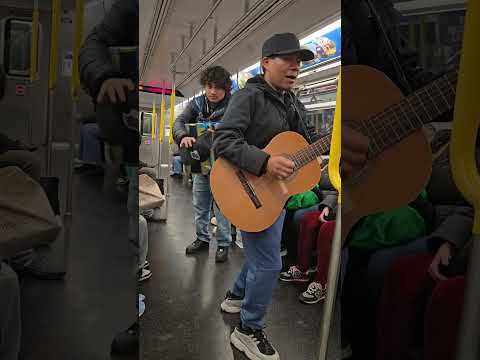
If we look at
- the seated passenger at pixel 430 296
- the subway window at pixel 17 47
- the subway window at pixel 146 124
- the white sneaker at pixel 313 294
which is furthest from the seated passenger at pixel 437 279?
the subway window at pixel 17 47

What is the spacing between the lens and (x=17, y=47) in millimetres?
507

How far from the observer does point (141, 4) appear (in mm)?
627

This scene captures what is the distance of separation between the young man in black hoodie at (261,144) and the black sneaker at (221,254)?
0.16 ft

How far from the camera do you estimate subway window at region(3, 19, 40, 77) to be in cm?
50

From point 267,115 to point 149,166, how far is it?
275 millimetres

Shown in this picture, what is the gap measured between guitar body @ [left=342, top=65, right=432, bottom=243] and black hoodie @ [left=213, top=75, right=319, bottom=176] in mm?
202

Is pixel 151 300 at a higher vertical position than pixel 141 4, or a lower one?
lower

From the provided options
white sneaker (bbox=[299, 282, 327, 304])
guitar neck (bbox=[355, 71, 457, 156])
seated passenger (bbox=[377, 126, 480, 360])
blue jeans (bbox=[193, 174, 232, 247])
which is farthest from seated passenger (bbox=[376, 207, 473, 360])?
blue jeans (bbox=[193, 174, 232, 247])

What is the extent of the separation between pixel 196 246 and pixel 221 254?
6 cm

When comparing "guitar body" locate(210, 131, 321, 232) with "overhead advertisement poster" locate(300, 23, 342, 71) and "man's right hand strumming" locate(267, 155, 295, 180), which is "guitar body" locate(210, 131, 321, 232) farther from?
"overhead advertisement poster" locate(300, 23, 342, 71)

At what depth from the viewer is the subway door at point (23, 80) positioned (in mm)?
501

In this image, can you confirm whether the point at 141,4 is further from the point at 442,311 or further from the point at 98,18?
the point at 442,311

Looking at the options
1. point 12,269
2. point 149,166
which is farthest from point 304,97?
point 12,269

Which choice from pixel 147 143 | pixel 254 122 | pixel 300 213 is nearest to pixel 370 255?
pixel 300 213
